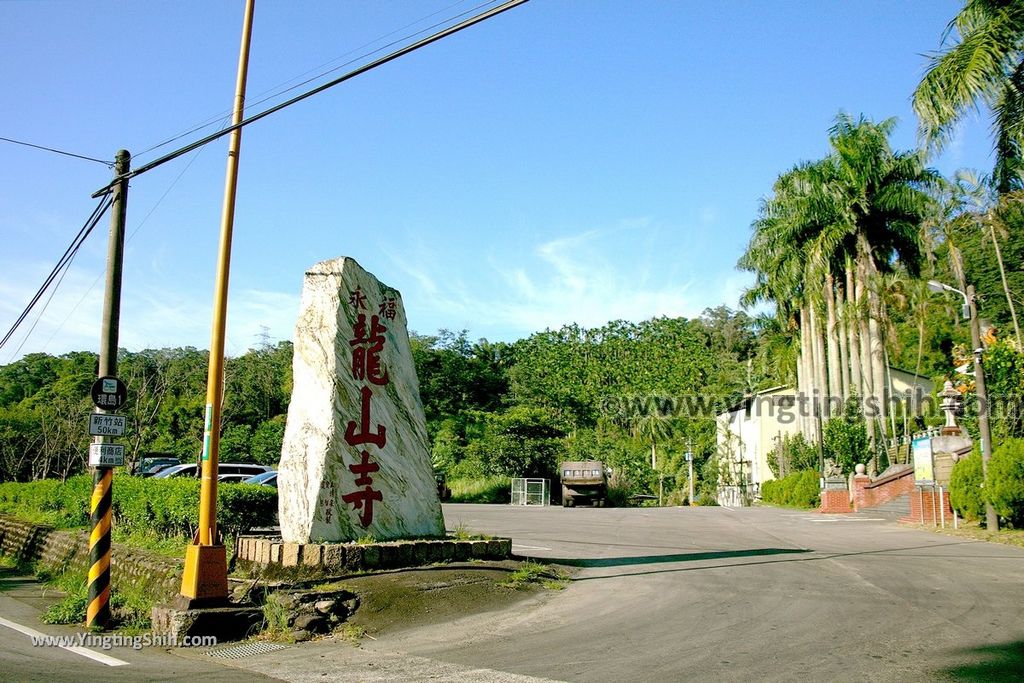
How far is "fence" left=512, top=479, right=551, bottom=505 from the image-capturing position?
37906 millimetres

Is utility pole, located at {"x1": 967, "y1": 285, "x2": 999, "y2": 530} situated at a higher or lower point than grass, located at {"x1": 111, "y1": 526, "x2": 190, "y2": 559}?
higher

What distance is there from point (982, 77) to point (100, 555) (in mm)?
18332

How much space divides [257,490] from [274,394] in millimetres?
52094

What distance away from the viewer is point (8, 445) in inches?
1189

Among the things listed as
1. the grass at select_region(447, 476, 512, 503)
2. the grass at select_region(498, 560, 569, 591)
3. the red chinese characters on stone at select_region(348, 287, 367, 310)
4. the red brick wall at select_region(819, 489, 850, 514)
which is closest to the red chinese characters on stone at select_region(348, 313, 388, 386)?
the red chinese characters on stone at select_region(348, 287, 367, 310)

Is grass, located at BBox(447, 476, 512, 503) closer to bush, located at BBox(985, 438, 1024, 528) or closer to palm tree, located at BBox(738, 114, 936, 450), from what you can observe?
palm tree, located at BBox(738, 114, 936, 450)

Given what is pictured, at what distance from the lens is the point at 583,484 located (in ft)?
119

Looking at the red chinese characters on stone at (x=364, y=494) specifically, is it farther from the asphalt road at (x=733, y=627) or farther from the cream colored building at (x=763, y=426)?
the cream colored building at (x=763, y=426)

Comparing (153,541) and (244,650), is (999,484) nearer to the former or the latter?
(244,650)

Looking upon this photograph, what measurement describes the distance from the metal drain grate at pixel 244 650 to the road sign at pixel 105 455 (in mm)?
2914

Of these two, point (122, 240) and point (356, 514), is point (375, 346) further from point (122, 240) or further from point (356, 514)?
point (122, 240)

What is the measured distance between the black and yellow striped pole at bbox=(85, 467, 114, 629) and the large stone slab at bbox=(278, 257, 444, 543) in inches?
82.8

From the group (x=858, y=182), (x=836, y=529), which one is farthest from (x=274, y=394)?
(x=836, y=529)

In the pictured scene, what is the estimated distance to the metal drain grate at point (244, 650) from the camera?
8188 millimetres
